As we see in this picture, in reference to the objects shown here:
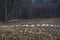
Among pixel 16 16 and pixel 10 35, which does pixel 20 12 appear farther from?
pixel 10 35

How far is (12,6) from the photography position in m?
15.2

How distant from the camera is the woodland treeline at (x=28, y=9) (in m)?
14.9

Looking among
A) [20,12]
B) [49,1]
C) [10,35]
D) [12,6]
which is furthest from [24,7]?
[10,35]

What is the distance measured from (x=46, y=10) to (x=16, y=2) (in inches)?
142

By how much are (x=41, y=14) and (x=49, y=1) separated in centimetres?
209

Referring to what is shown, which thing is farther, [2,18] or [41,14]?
[41,14]

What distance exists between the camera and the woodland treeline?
49.0ft

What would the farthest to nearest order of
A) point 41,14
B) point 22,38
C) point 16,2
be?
point 41,14 → point 16,2 → point 22,38

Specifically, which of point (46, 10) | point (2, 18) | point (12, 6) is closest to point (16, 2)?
point (12, 6)

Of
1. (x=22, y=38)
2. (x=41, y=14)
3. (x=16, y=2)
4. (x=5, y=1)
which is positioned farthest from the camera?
(x=41, y=14)

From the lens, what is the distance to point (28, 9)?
16641 millimetres

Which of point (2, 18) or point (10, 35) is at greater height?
point (10, 35)

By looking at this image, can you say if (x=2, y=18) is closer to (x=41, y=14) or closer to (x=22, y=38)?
(x=41, y=14)

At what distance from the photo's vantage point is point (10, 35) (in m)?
5.78
